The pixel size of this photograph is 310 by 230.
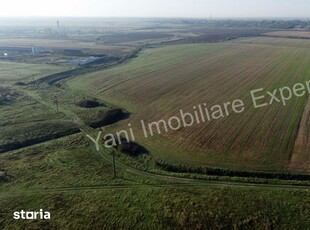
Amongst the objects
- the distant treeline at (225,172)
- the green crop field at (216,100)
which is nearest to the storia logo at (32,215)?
the distant treeline at (225,172)

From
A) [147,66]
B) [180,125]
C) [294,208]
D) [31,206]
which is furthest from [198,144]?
[147,66]

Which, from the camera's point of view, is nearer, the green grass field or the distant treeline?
the green grass field

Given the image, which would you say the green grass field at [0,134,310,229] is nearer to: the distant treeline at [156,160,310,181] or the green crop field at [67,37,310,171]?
the distant treeline at [156,160,310,181]

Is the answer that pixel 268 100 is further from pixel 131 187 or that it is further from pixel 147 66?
pixel 147 66

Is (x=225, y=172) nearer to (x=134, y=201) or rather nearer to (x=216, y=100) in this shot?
(x=134, y=201)

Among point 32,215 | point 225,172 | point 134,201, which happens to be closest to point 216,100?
point 225,172

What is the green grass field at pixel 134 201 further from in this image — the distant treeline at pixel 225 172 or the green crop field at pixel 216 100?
the green crop field at pixel 216 100

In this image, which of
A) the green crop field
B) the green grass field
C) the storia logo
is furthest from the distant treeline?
the storia logo
